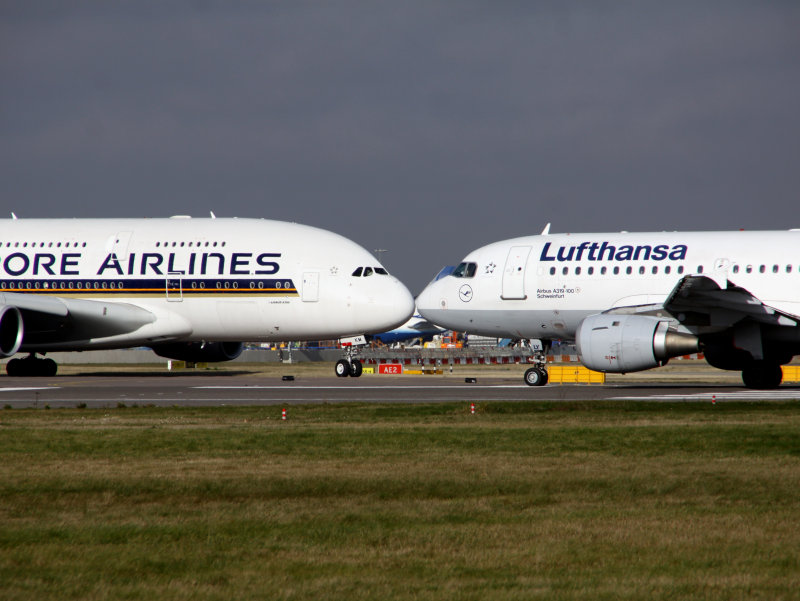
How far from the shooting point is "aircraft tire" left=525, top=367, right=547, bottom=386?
31.3m

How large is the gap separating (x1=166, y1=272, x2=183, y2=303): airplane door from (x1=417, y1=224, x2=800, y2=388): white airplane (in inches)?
346

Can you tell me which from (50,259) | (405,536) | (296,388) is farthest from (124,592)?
(50,259)

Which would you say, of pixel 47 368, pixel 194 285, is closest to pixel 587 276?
pixel 194 285

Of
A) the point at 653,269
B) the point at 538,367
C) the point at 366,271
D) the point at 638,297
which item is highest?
the point at 366,271

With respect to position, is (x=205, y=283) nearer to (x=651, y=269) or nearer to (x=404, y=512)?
(x=651, y=269)

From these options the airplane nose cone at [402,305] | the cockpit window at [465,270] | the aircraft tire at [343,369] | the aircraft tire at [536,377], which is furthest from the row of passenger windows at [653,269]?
the aircraft tire at [343,369]

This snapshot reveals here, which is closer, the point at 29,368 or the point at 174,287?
the point at 174,287

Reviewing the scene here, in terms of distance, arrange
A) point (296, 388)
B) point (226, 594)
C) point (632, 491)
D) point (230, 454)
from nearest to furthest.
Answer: point (226, 594), point (632, 491), point (230, 454), point (296, 388)

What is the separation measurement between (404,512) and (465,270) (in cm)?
2341

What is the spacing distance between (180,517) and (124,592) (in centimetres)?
258

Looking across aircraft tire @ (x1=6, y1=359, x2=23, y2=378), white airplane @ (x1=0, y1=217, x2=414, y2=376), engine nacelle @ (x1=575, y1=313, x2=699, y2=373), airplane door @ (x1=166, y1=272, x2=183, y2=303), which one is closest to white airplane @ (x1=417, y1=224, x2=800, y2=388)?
engine nacelle @ (x1=575, y1=313, x2=699, y2=373)

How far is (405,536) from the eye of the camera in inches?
344

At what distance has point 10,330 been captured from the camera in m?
33.9

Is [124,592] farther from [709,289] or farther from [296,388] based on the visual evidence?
[296,388]
